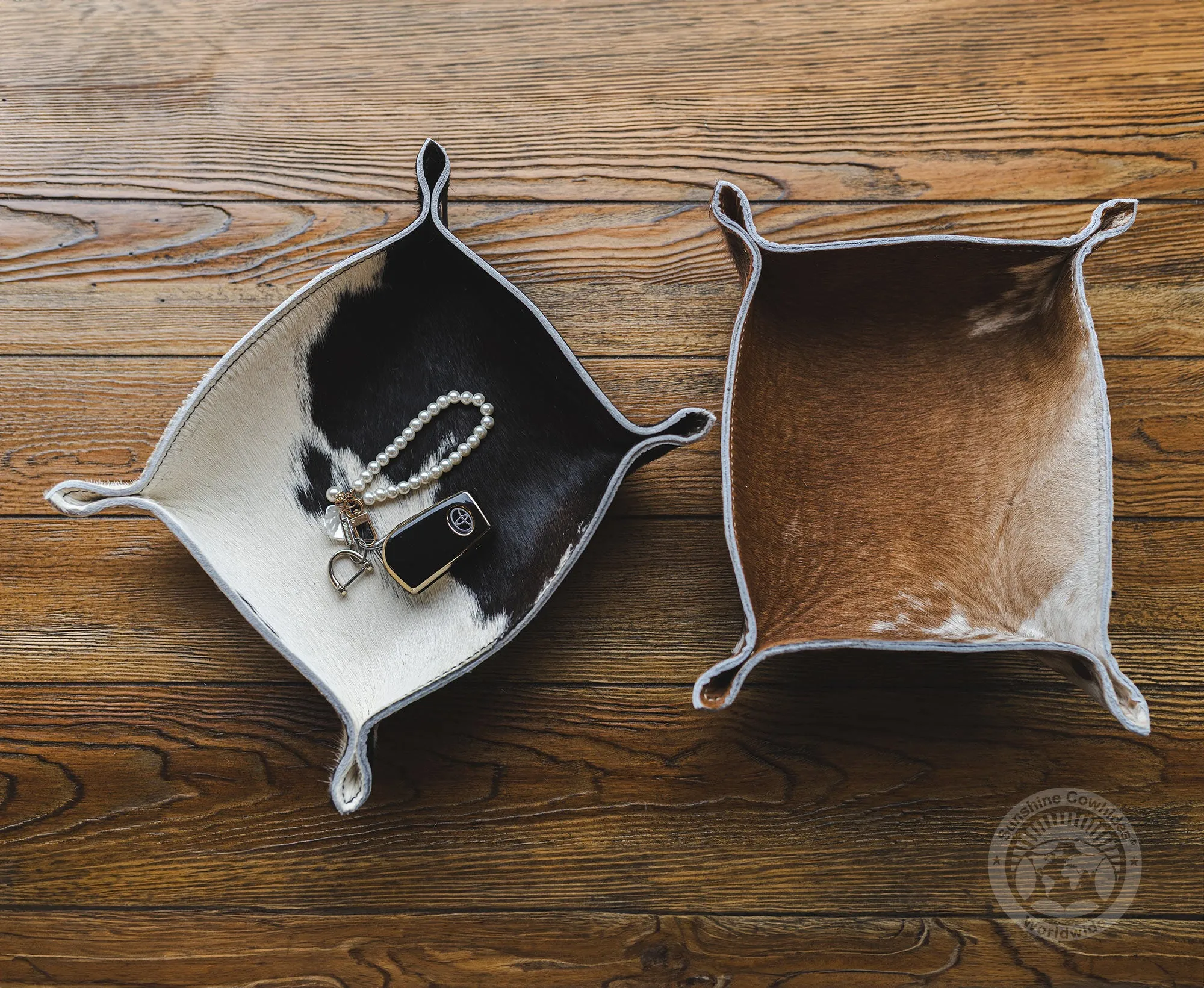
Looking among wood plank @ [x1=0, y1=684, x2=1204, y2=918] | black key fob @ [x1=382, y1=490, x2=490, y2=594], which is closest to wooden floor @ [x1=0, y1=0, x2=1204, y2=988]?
wood plank @ [x1=0, y1=684, x2=1204, y2=918]

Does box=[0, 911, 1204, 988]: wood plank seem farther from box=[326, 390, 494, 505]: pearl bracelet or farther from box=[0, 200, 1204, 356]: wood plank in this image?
box=[0, 200, 1204, 356]: wood plank

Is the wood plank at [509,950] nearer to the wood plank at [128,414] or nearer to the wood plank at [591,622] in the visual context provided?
the wood plank at [591,622]

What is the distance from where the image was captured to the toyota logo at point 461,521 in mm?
750

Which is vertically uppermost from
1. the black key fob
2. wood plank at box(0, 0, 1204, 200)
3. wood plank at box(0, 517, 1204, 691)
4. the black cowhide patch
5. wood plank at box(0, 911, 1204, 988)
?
wood plank at box(0, 0, 1204, 200)

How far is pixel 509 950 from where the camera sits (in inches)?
31.3

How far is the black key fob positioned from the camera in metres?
0.75

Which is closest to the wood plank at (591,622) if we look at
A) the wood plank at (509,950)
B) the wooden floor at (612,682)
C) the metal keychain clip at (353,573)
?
the wooden floor at (612,682)

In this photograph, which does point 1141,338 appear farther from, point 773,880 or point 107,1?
point 107,1

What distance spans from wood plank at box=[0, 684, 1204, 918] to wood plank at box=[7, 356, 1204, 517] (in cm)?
20

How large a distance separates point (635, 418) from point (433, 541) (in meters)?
0.24

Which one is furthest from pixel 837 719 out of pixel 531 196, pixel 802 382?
pixel 531 196

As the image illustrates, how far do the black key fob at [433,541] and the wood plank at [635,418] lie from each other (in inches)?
6.3

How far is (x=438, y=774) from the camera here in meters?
0.80

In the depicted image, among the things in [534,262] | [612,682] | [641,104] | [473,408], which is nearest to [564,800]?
[612,682]
